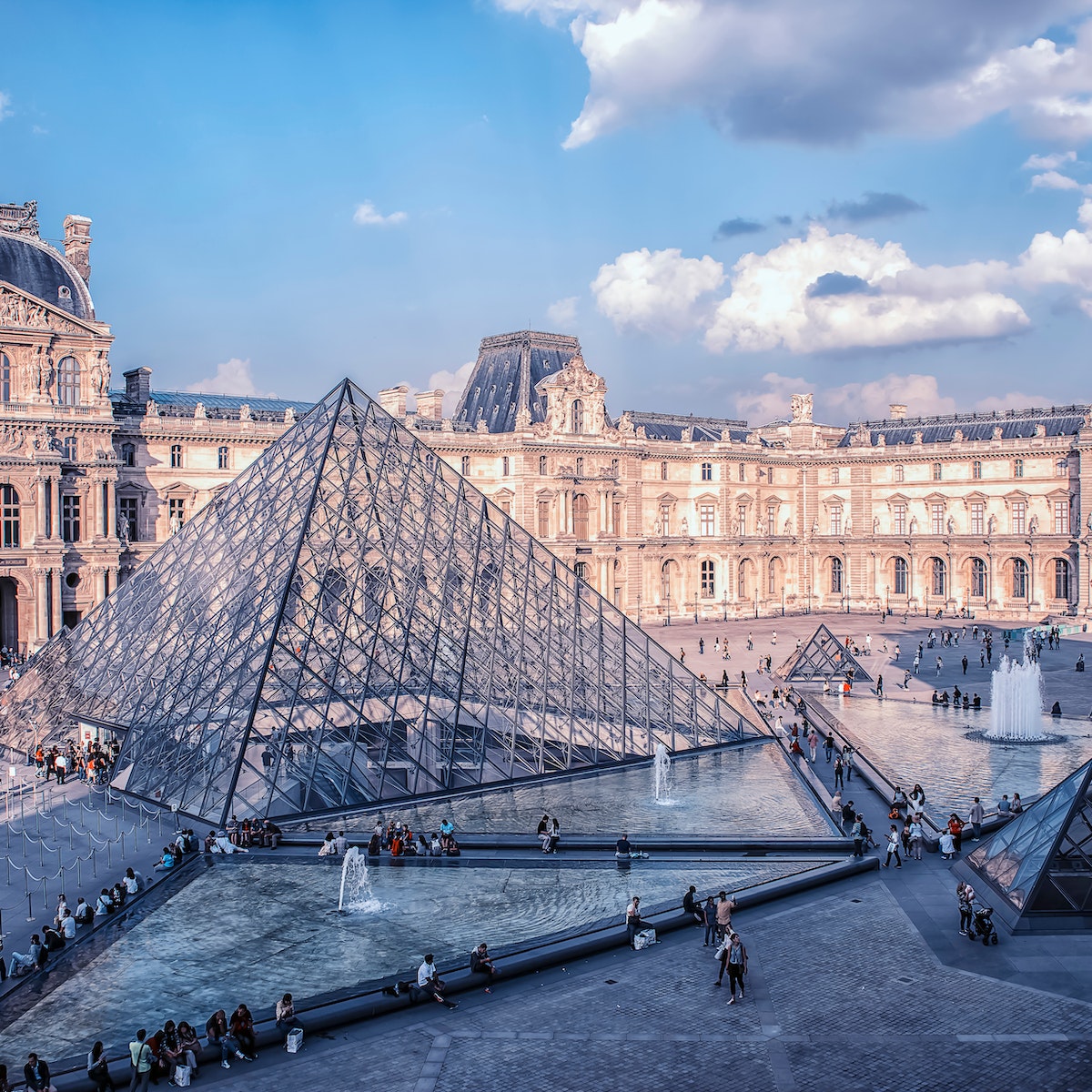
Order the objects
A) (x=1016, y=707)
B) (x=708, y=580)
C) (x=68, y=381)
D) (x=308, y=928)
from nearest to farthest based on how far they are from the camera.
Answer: (x=308, y=928) < (x=1016, y=707) < (x=68, y=381) < (x=708, y=580)

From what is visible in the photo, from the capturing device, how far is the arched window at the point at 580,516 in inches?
2394

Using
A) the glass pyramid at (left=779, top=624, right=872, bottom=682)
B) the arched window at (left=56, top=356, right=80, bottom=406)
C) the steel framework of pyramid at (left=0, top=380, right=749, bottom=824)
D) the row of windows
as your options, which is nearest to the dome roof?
the arched window at (left=56, top=356, right=80, bottom=406)

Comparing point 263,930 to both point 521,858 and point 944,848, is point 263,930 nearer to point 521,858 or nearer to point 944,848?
point 521,858

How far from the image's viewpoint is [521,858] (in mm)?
20453

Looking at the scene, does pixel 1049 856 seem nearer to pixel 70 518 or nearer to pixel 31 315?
pixel 70 518

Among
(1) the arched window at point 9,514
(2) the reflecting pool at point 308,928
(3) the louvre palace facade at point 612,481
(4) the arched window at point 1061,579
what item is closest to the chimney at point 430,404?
(3) the louvre palace facade at point 612,481

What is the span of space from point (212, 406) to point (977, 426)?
4224 cm

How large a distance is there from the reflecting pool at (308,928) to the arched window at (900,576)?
5159cm

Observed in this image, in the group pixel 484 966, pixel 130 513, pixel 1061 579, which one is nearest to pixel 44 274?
pixel 130 513

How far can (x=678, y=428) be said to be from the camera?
7006 centimetres

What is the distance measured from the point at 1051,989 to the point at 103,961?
12191 mm

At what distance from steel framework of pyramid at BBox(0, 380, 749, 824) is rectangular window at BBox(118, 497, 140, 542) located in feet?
56.4

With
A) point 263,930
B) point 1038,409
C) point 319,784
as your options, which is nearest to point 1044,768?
point 319,784

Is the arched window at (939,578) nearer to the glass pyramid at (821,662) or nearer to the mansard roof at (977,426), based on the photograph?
the mansard roof at (977,426)
